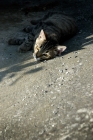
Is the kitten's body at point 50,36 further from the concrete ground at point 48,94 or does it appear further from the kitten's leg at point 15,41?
the concrete ground at point 48,94

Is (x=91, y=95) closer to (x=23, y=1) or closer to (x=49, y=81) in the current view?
(x=49, y=81)

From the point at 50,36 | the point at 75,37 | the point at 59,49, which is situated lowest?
the point at 75,37

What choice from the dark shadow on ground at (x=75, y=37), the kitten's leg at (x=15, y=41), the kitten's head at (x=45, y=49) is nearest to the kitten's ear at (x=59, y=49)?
the kitten's head at (x=45, y=49)

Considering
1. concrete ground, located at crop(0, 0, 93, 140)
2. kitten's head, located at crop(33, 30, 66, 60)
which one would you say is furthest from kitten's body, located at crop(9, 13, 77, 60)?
concrete ground, located at crop(0, 0, 93, 140)

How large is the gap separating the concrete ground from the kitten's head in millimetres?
114

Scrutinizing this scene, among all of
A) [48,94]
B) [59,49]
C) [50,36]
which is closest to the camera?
[48,94]

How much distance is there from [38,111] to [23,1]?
225 inches

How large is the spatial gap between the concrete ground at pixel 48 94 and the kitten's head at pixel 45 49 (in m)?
0.11

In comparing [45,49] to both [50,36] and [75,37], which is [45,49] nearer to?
[50,36]

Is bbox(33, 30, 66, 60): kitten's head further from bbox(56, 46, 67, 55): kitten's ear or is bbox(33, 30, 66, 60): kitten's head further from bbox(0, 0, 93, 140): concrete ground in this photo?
bbox(0, 0, 93, 140): concrete ground

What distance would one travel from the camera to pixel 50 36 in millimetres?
5645

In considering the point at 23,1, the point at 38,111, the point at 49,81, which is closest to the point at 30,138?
the point at 38,111

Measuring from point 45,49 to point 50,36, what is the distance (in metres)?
0.37

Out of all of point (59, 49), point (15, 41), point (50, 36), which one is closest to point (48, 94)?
point (59, 49)
